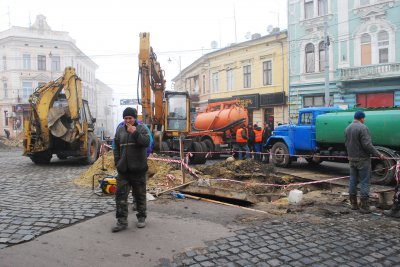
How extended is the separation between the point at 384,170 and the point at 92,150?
407 inches

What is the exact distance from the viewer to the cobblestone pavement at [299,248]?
407 centimetres

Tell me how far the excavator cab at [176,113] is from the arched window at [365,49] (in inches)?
577

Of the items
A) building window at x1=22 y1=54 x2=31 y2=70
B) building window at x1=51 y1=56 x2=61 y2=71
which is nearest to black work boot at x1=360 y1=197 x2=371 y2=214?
building window at x1=22 y1=54 x2=31 y2=70

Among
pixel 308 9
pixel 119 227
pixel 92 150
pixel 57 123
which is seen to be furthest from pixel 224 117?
pixel 308 9

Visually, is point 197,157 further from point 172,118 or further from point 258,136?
point 258,136

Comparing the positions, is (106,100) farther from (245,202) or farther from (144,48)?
(245,202)

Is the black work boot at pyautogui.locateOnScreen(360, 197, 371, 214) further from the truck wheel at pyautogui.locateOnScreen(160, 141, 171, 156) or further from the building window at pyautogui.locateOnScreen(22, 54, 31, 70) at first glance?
the building window at pyautogui.locateOnScreen(22, 54, 31, 70)

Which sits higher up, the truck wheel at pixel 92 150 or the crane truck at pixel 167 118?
the crane truck at pixel 167 118

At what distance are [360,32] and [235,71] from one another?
1139 cm

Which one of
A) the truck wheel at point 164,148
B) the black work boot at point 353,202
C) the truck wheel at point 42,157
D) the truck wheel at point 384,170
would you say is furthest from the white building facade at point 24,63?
the black work boot at point 353,202

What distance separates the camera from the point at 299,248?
443cm

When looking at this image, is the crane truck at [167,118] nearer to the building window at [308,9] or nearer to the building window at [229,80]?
the building window at [308,9]

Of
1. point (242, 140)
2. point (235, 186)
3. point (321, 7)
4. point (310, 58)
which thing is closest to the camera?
point (235, 186)

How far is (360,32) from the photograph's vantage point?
920 inches
